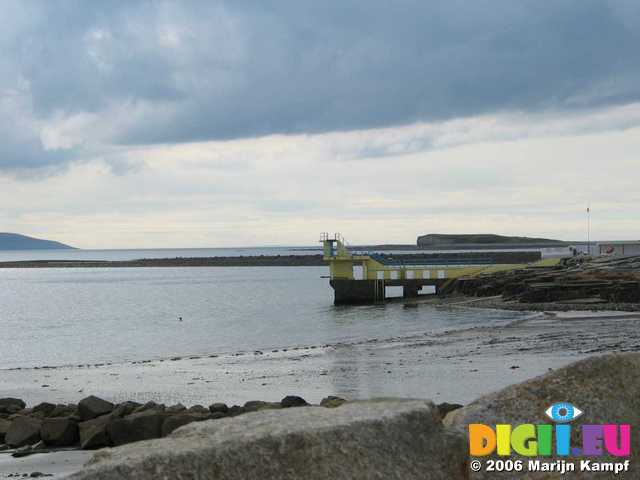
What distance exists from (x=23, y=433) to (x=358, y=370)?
888 centimetres

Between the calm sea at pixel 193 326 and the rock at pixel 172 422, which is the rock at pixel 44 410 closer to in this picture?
the rock at pixel 172 422

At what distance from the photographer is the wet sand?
15.4m

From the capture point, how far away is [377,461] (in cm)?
466

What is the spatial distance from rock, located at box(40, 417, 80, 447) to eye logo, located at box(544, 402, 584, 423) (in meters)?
7.31

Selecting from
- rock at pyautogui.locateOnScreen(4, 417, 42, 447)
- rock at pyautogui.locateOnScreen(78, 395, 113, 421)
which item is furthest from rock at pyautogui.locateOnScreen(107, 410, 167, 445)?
rock at pyautogui.locateOnScreen(4, 417, 42, 447)

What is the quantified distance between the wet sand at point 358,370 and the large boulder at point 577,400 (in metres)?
5.92

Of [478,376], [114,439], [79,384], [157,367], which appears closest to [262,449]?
A: [114,439]

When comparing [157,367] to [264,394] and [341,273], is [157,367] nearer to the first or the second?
[264,394]

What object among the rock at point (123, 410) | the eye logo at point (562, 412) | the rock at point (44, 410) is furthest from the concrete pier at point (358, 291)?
the eye logo at point (562, 412)

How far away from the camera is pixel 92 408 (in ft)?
37.7

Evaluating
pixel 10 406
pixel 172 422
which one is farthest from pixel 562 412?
pixel 10 406

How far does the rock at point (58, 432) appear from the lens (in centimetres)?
1077

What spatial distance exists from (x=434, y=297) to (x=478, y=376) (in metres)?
30.8

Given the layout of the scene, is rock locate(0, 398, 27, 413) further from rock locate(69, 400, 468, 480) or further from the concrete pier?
the concrete pier
